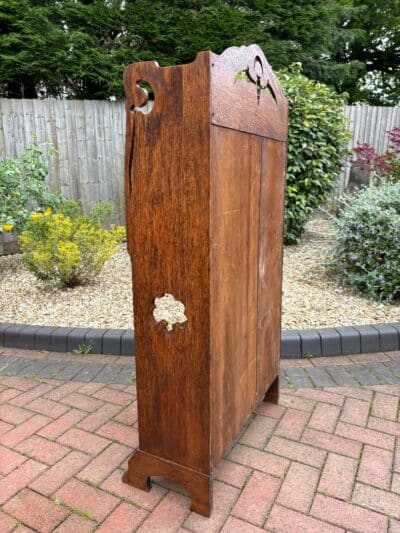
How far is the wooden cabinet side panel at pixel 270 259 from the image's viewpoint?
1.80 m

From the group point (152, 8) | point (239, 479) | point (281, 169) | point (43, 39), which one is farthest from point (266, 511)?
point (152, 8)

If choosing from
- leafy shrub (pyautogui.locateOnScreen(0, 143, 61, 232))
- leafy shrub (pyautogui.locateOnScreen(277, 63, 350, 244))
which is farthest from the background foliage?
leafy shrub (pyautogui.locateOnScreen(277, 63, 350, 244))

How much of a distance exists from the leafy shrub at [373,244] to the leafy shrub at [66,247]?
2.17m

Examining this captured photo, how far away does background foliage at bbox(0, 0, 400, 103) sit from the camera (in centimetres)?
593

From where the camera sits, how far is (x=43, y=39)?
583 cm

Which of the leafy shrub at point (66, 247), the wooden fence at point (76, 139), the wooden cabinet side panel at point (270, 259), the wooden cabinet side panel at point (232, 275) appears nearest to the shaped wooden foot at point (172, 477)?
the wooden cabinet side panel at point (232, 275)

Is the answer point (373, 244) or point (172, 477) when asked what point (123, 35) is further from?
point (172, 477)

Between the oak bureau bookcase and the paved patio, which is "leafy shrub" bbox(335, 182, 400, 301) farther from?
the oak bureau bookcase

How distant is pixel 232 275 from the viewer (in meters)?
1.53

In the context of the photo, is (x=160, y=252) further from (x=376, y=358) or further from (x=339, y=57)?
(x=339, y=57)

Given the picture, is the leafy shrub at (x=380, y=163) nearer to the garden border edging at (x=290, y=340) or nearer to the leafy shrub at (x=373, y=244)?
the leafy shrub at (x=373, y=244)

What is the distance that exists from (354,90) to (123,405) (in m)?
13.0

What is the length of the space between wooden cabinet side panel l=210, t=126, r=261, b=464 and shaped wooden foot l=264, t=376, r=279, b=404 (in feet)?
1.64

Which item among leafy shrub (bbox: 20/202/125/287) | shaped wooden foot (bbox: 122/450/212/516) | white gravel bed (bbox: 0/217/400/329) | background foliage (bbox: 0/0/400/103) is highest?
background foliage (bbox: 0/0/400/103)
